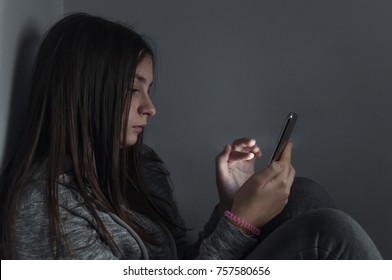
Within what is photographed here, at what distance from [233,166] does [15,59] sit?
44 cm

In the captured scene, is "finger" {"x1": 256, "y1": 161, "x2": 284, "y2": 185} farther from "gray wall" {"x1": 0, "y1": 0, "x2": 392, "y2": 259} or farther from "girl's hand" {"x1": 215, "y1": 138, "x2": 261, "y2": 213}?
"gray wall" {"x1": 0, "y1": 0, "x2": 392, "y2": 259}

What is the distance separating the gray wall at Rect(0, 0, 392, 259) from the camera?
1427mm

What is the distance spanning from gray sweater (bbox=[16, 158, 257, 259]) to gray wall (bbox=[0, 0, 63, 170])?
98mm

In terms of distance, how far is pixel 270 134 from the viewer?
58.2 inches

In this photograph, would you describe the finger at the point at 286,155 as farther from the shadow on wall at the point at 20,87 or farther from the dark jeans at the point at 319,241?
the shadow on wall at the point at 20,87

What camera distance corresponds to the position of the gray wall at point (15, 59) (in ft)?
3.13

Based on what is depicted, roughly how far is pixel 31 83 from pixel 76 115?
14cm

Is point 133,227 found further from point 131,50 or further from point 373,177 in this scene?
point 373,177

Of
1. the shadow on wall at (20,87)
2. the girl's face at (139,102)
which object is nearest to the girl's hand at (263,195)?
the girl's face at (139,102)

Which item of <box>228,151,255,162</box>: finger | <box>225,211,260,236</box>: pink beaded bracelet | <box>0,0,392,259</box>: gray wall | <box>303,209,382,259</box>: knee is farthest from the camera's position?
<box>0,0,392,259</box>: gray wall

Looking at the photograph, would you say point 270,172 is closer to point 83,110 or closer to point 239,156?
point 239,156

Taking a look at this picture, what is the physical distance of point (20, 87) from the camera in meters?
1.06

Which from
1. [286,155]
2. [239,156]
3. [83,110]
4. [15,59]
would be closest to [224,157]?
[239,156]

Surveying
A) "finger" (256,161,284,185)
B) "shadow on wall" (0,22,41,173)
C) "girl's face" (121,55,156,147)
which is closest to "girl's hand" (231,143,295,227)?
"finger" (256,161,284,185)
